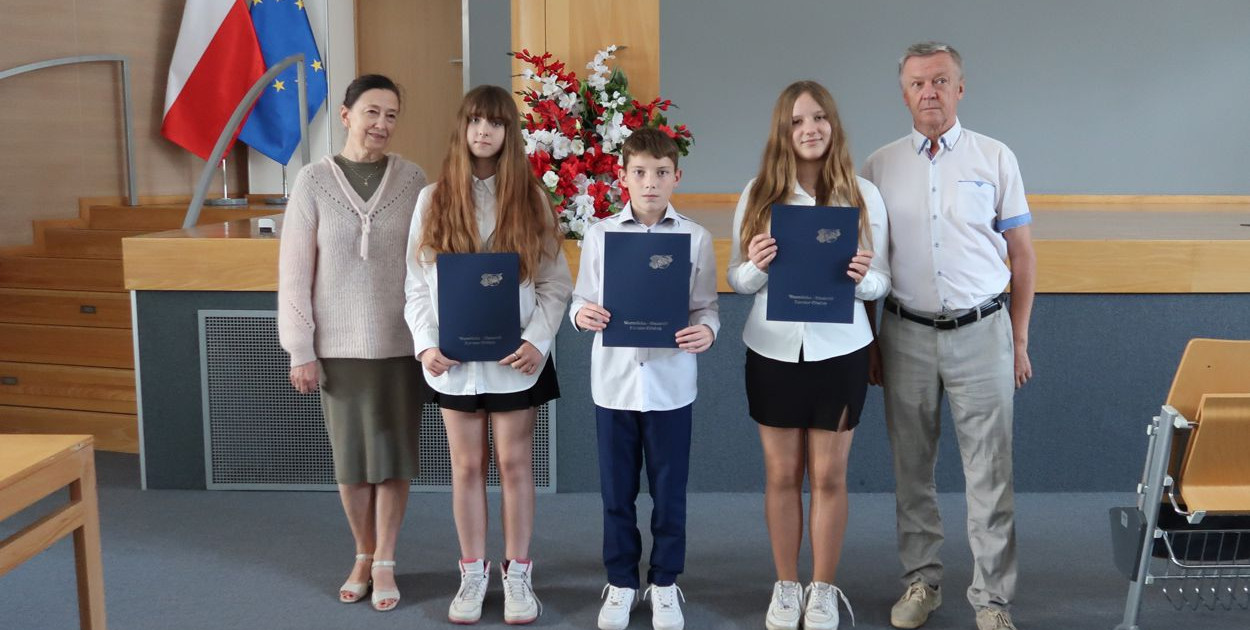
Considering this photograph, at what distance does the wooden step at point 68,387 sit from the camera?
4695 mm

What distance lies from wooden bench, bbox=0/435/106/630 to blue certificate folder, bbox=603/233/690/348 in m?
1.14

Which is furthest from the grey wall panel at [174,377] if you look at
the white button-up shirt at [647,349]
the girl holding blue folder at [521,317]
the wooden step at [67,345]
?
the white button-up shirt at [647,349]

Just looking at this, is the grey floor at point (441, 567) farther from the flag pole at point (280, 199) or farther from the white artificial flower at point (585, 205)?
the flag pole at point (280, 199)

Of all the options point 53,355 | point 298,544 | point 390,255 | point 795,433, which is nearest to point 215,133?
point 53,355

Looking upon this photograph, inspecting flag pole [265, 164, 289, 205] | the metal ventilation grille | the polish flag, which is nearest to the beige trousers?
the metal ventilation grille

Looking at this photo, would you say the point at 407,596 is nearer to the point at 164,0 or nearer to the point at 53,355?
the point at 53,355

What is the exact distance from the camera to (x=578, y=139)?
11.3 feet

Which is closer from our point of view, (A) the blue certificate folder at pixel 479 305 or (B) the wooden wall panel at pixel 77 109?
(A) the blue certificate folder at pixel 479 305

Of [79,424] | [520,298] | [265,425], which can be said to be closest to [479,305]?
[520,298]

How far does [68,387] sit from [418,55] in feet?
12.7

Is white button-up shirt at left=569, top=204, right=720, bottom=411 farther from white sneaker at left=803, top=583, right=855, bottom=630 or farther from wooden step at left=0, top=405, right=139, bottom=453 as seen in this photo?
wooden step at left=0, top=405, right=139, bottom=453

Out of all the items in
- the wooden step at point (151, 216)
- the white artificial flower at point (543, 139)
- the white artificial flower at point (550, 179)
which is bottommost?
the wooden step at point (151, 216)

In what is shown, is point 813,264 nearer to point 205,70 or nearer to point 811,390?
point 811,390

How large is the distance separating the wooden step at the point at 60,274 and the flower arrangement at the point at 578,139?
A: 2.85 m
